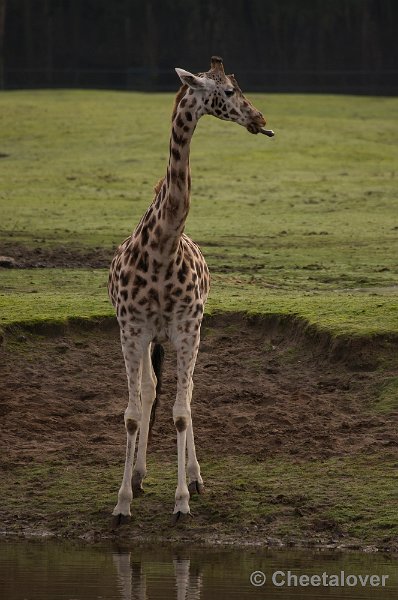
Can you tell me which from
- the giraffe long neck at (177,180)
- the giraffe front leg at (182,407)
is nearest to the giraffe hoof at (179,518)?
the giraffe front leg at (182,407)

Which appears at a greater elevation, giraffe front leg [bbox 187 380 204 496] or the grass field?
giraffe front leg [bbox 187 380 204 496]

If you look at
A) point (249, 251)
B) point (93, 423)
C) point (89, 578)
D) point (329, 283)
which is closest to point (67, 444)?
point (93, 423)

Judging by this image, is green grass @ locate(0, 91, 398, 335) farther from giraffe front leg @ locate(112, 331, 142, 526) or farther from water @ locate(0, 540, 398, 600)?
water @ locate(0, 540, 398, 600)

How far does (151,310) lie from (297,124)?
2268 cm

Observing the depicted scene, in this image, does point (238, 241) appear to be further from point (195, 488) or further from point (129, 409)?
point (129, 409)

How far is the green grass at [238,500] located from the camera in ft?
28.3

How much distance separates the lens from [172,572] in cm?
781

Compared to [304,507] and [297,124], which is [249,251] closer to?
A: [304,507]

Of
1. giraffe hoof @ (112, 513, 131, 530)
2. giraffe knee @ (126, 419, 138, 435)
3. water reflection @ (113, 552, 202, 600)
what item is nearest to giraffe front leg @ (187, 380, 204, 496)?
giraffe knee @ (126, 419, 138, 435)

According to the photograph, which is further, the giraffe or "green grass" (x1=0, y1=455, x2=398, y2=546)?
"green grass" (x1=0, y1=455, x2=398, y2=546)

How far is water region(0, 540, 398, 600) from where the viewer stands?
24.2 feet

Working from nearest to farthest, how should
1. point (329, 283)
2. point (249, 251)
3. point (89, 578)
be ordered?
point (89, 578) → point (329, 283) → point (249, 251)

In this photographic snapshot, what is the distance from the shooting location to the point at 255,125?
329 inches

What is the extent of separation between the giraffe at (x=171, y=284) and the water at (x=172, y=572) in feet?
1.71
